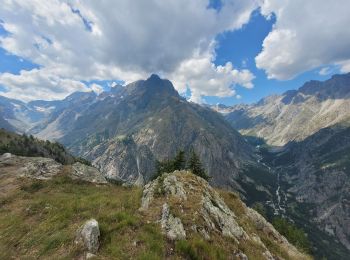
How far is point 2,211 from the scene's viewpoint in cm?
2934

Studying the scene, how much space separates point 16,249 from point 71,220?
4.43m

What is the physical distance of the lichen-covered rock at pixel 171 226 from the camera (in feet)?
64.2

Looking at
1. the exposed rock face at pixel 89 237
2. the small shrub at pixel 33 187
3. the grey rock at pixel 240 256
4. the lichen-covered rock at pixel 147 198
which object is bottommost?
the grey rock at pixel 240 256

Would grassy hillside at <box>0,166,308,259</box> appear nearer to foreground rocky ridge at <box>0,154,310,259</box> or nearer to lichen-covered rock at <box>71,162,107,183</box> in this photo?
foreground rocky ridge at <box>0,154,310,259</box>

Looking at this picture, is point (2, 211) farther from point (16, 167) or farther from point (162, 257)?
point (16, 167)

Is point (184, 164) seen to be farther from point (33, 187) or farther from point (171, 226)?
point (171, 226)

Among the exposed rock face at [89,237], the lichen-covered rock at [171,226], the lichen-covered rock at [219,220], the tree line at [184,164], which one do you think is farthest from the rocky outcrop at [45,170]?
the lichen-covered rock at [171,226]

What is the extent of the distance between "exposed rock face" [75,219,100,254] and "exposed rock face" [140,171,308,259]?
4967 millimetres

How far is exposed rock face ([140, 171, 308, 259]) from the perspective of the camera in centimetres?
2112

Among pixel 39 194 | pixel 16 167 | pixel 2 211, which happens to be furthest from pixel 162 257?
pixel 16 167

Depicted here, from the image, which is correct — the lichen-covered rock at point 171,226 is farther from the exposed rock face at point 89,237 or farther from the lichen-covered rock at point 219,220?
the exposed rock face at point 89,237

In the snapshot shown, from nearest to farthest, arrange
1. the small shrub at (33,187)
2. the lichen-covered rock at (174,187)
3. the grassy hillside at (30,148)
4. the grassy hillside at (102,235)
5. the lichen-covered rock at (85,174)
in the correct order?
the grassy hillside at (102,235) → the lichen-covered rock at (174,187) → the small shrub at (33,187) → the lichen-covered rock at (85,174) → the grassy hillside at (30,148)

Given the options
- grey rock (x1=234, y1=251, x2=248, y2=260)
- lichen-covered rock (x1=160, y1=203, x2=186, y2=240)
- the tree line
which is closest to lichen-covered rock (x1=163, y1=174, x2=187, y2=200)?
lichen-covered rock (x1=160, y1=203, x2=186, y2=240)

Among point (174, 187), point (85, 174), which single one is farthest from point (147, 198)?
point (85, 174)
